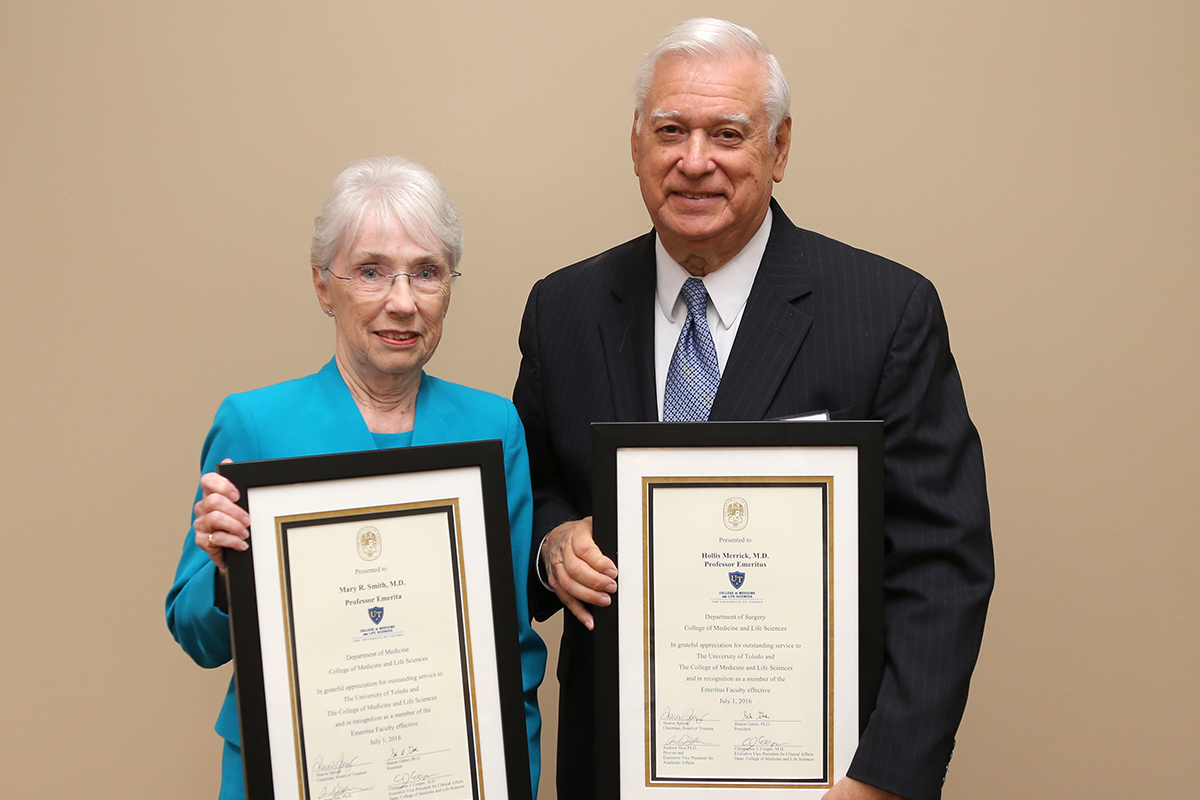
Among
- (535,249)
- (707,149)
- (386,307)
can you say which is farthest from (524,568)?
(535,249)

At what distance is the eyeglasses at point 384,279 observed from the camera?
173 cm

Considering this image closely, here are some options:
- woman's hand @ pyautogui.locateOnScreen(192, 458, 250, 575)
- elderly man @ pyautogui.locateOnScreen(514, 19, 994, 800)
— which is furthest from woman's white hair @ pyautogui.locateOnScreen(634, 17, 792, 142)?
woman's hand @ pyautogui.locateOnScreen(192, 458, 250, 575)

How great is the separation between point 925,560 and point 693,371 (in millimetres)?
542

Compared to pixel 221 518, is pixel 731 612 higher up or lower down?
lower down

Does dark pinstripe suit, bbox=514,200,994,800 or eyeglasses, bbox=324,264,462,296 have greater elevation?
eyeglasses, bbox=324,264,462,296

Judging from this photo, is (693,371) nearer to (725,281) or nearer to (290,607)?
(725,281)

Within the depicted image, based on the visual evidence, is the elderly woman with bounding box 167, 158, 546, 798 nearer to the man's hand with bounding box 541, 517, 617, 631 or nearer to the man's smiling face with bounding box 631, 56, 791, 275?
the man's hand with bounding box 541, 517, 617, 631

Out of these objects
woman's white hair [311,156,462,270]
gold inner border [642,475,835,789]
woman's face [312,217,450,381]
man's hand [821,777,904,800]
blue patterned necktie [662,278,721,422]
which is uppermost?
woman's white hair [311,156,462,270]

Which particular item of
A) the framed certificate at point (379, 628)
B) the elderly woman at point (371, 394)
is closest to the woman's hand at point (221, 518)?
the framed certificate at point (379, 628)

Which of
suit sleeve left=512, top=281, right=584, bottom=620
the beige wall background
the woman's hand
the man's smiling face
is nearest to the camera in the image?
the woman's hand

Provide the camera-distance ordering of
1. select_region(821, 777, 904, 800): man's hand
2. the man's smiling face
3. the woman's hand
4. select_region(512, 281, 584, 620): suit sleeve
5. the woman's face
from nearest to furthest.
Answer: the woman's hand
select_region(821, 777, 904, 800): man's hand
the woman's face
the man's smiling face
select_region(512, 281, 584, 620): suit sleeve

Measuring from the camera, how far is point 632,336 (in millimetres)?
1923

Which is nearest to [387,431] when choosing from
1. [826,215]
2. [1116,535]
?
[826,215]

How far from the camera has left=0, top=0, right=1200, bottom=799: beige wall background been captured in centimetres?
277
